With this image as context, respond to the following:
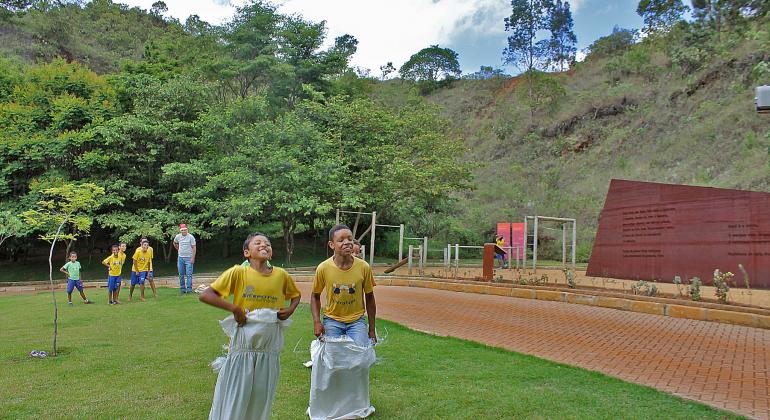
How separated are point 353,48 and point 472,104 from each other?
43.0ft

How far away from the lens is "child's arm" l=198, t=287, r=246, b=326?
3.32 m

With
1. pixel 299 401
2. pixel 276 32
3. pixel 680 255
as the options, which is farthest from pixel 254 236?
pixel 276 32

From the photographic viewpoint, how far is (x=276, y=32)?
3166cm

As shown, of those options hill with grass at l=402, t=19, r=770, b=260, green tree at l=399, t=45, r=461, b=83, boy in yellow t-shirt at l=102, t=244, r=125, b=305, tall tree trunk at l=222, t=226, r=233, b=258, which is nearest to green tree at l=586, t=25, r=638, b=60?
hill with grass at l=402, t=19, r=770, b=260

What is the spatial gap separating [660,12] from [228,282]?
44.7 m

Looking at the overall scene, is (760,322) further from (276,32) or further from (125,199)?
(276,32)

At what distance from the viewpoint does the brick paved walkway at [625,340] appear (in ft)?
17.8

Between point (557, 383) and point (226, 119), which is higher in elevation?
point (226, 119)

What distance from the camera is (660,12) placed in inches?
1571

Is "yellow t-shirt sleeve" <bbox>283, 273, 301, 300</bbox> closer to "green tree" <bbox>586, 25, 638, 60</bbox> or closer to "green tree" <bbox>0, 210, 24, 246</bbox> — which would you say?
"green tree" <bbox>0, 210, 24, 246</bbox>

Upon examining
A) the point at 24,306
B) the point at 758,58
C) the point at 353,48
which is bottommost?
the point at 24,306

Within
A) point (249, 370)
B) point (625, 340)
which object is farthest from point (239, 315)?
point (625, 340)

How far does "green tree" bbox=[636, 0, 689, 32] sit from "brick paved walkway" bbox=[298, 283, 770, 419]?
33559 millimetres

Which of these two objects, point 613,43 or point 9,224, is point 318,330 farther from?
point 613,43
